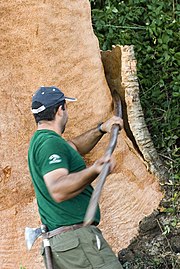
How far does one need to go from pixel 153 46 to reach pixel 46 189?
271 centimetres

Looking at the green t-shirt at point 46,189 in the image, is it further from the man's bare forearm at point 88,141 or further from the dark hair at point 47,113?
the man's bare forearm at point 88,141

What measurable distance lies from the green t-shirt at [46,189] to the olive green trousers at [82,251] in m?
0.07

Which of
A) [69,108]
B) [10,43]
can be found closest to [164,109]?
[69,108]

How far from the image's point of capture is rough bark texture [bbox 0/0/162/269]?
4.77 m

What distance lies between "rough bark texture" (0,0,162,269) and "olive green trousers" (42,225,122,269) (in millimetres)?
1082

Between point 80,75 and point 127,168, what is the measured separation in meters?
0.76

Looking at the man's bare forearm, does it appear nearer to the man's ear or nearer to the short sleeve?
the man's ear

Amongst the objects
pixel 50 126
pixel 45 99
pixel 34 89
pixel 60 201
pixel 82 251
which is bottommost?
pixel 82 251

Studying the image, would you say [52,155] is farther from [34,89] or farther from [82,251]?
[34,89]

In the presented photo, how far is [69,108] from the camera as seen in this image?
4.87m

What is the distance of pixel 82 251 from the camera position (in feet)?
12.2

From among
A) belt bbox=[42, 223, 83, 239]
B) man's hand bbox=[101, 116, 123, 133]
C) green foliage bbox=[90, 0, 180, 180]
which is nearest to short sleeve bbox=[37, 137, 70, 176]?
belt bbox=[42, 223, 83, 239]

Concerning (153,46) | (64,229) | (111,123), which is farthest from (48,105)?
(153,46)

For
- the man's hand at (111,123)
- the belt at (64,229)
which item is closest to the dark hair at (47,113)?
the man's hand at (111,123)
